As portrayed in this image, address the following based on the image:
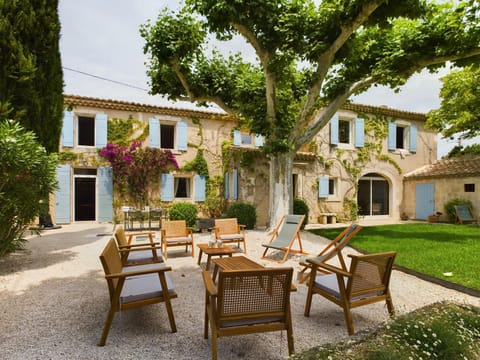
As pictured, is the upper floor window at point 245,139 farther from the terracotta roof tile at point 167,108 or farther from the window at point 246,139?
the terracotta roof tile at point 167,108

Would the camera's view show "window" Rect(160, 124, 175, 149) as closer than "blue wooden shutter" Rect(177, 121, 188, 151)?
No

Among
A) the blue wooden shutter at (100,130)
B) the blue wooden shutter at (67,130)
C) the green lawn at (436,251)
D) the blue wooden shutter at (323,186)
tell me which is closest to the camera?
the green lawn at (436,251)

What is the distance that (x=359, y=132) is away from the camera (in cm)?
1383

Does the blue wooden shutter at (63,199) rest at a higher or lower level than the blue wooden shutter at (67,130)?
lower

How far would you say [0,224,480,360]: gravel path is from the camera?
2.37 m

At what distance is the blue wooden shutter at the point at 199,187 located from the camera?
12.0 metres

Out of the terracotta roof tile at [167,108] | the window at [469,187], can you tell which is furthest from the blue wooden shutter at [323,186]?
the window at [469,187]

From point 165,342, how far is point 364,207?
47.3 feet

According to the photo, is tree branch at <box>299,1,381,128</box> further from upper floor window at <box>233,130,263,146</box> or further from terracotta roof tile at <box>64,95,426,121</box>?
terracotta roof tile at <box>64,95,426,121</box>

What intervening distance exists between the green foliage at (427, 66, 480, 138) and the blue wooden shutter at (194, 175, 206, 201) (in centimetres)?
1144

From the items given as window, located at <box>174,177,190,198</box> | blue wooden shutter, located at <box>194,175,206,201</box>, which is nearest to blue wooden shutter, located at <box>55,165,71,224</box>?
window, located at <box>174,177,190,198</box>

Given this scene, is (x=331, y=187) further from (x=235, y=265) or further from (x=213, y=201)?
(x=235, y=265)

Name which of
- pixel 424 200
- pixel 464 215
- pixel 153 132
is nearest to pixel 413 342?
pixel 153 132

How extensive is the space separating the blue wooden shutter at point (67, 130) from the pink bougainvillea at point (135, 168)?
119cm
